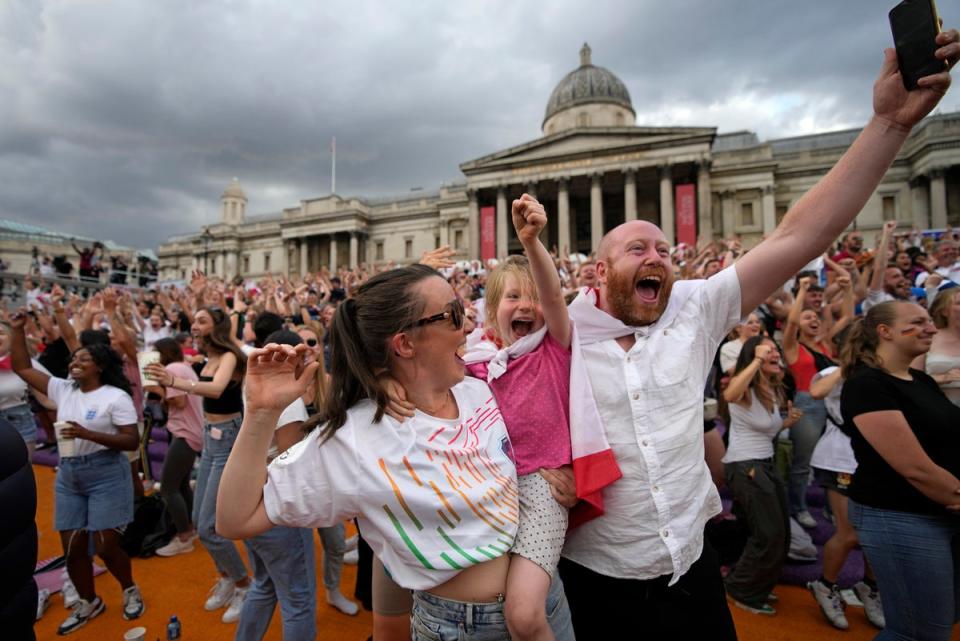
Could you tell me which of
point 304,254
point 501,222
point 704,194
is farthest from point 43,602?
point 304,254

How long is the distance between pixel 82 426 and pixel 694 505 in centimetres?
456

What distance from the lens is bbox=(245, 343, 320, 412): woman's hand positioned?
1386 millimetres

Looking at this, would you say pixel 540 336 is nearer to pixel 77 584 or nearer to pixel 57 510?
pixel 57 510

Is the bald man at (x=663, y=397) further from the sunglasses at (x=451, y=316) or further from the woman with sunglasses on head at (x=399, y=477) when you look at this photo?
the sunglasses at (x=451, y=316)

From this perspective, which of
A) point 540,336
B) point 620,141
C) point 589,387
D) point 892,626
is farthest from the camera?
point 620,141

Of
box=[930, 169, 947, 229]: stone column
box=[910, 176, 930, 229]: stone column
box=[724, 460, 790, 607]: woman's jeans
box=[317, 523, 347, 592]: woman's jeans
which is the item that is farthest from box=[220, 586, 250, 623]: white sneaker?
box=[910, 176, 930, 229]: stone column

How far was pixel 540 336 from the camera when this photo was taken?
190 cm

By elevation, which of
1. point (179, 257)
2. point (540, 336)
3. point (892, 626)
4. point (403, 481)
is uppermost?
point (179, 257)

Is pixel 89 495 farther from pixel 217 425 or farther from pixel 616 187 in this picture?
pixel 616 187

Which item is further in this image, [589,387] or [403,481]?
[589,387]

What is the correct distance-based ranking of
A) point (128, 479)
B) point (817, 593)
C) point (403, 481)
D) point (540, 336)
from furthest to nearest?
point (128, 479) < point (817, 593) < point (540, 336) < point (403, 481)

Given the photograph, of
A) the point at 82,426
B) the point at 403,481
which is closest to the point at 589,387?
the point at 403,481

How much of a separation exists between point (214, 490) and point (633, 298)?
11.1 ft

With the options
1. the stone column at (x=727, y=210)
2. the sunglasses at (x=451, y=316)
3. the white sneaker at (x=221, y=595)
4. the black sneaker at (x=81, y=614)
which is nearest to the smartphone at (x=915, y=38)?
the sunglasses at (x=451, y=316)
